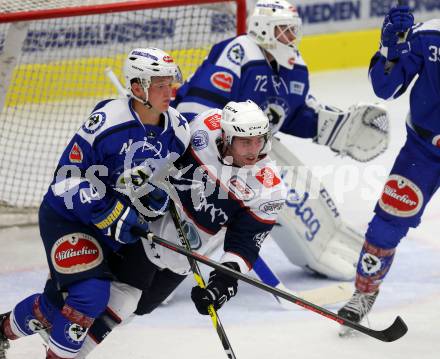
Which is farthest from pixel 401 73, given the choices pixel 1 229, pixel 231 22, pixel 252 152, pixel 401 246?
pixel 1 229

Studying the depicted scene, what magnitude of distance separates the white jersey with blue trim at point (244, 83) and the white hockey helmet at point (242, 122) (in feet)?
3.37

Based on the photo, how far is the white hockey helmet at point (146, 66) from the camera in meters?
3.18

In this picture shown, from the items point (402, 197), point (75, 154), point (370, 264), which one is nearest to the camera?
point (75, 154)

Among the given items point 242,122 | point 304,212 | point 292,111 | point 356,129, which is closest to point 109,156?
point 242,122

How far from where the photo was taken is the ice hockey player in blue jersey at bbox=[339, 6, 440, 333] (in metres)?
3.59

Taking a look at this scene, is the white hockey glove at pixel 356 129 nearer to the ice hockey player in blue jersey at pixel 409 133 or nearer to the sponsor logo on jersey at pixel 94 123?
the ice hockey player in blue jersey at pixel 409 133

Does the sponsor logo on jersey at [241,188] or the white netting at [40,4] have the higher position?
the sponsor logo on jersey at [241,188]

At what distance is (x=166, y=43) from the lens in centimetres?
559

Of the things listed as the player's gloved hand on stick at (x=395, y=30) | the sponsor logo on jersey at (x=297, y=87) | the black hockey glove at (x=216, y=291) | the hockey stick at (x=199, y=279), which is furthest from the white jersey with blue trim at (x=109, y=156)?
the sponsor logo on jersey at (x=297, y=87)

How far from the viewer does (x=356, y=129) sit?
4.61 metres

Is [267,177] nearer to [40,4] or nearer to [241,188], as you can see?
[241,188]

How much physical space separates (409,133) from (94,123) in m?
1.26

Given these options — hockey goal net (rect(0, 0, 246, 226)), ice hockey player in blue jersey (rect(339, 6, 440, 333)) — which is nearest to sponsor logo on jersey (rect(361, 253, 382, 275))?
ice hockey player in blue jersey (rect(339, 6, 440, 333))

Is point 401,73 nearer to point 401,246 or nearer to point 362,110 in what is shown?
point 362,110
